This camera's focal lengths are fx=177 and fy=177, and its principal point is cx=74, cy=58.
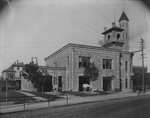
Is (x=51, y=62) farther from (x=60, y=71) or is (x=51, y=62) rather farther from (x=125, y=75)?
(x=125, y=75)

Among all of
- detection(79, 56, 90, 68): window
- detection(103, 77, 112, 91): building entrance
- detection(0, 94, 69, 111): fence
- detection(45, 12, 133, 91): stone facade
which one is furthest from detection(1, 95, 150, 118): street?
detection(103, 77, 112, 91): building entrance

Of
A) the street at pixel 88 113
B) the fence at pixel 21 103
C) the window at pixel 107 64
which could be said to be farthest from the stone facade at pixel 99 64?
the street at pixel 88 113

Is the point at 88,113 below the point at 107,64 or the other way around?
below

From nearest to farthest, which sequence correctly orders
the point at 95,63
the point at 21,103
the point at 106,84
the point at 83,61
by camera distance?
the point at 21,103 → the point at 83,61 → the point at 95,63 → the point at 106,84

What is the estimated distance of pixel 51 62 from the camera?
44.2 m

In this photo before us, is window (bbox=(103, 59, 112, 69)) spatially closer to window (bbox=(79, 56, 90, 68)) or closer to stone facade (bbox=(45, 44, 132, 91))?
stone facade (bbox=(45, 44, 132, 91))

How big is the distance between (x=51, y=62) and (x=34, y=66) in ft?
52.9

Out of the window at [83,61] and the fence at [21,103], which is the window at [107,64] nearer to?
the window at [83,61]

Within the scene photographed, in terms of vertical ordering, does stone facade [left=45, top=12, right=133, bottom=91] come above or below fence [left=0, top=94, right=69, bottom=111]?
above

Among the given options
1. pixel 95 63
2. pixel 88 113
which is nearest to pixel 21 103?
pixel 88 113

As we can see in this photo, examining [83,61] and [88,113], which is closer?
[88,113]

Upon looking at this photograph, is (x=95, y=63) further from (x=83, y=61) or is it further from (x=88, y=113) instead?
(x=88, y=113)

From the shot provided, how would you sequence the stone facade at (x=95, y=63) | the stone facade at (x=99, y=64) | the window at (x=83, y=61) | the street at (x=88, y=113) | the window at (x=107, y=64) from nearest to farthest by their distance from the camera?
1. the street at (x=88, y=113)
2. the stone facade at (x=95, y=63)
3. the stone facade at (x=99, y=64)
4. the window at (x=83, y=61)
5. the window at (x=107, y=64)

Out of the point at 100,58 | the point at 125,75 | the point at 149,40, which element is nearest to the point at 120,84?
the point at 125,75
